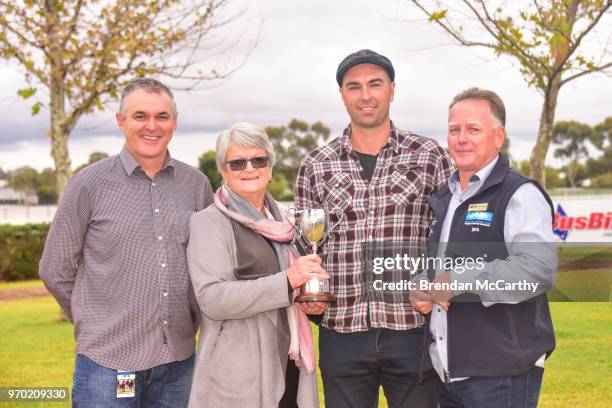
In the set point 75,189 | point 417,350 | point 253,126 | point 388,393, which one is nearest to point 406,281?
point 417,350

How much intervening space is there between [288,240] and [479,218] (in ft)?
3.60

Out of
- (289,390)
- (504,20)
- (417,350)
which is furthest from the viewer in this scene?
(504,20)

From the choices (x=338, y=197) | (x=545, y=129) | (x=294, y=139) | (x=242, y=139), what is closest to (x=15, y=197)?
(x=294, y=139)

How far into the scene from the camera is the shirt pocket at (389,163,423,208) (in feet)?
14.5

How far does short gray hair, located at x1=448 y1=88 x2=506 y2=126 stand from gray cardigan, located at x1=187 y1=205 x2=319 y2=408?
1.47m

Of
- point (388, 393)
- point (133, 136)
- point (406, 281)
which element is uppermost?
point (133, 136)

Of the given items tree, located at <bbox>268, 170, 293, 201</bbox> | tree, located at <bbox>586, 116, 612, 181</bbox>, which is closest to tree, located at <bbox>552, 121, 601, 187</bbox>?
tree, located at <bbox>586, 116, 612, 181</bbox>

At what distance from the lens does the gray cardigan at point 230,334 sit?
3.71m

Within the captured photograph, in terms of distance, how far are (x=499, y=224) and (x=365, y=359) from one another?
136 cm

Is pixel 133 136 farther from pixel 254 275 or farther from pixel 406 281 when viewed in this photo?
pixel 406 281

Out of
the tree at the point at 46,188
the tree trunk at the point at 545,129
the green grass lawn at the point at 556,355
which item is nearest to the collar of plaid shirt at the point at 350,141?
the green grass lawn at the point at 556,355

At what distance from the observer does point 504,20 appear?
39.0ft

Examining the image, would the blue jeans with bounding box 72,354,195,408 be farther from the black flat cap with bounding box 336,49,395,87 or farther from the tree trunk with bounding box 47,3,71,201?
the tree trunk with bounding box 47,3,71,201

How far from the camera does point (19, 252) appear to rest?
2206 centimetres
